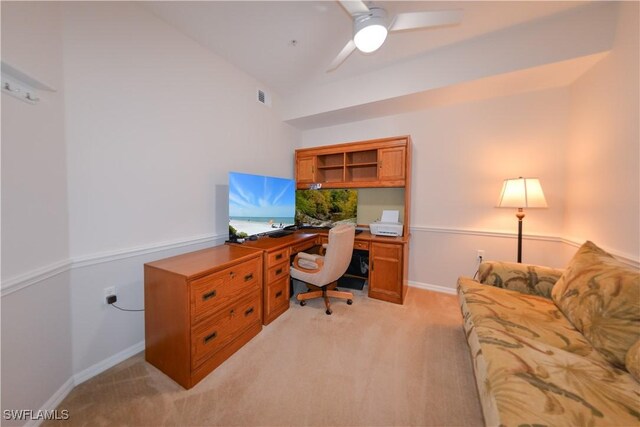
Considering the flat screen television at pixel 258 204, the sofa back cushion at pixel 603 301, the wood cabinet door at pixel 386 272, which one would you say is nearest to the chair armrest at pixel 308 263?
the flat screen television at pixel 258 204

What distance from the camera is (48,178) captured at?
131 cm

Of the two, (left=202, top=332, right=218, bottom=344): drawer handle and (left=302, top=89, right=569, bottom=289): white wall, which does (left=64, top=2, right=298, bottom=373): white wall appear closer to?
(left=202, top=332, right=218, bottom=344): drawer handle

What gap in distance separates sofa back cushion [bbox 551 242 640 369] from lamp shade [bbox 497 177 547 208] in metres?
0.63

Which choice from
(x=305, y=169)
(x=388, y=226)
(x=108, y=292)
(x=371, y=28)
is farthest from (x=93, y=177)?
(x=388, y=226)

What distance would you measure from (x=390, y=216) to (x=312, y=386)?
213 cm

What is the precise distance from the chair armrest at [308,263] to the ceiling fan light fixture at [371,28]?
6.42 ft

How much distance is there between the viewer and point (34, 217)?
123 centimetres

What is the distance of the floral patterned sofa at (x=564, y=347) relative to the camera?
849 millimetres

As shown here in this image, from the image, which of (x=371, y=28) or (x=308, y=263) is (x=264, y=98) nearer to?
(x=371, y=28)

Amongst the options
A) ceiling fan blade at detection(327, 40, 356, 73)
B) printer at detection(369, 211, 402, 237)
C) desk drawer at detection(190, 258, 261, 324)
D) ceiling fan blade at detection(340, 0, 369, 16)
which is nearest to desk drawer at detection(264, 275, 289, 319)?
desk drawer at detection(190, 258, 261, 324)

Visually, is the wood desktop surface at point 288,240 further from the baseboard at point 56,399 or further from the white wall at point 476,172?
the baseboard at point 56,399

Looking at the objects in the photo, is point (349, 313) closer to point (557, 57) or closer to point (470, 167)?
point (470, 167)

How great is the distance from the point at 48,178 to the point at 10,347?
2.93ft

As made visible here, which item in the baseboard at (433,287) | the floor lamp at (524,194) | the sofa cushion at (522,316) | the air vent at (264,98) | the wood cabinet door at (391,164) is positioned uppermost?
the air vent at (264,98)
